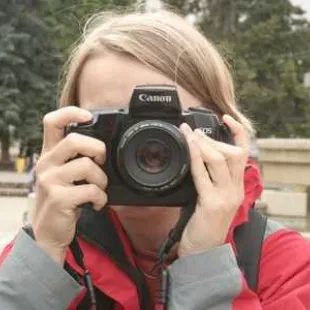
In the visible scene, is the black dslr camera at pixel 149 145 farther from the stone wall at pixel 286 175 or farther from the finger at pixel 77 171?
the stone wall at pixel 286 175

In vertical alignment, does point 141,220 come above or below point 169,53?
below

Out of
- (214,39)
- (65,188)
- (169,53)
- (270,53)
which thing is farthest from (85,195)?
(270,53)

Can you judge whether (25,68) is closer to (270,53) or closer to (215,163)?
A: (270,53)

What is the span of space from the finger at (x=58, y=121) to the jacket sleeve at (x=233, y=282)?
1.13 ft

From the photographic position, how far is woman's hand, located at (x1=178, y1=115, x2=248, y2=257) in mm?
1548

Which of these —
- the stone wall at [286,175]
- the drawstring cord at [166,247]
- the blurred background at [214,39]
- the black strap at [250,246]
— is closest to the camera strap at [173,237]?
the drawstring cord at [166,247]

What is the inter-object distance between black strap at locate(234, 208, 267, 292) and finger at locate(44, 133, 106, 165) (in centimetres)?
31

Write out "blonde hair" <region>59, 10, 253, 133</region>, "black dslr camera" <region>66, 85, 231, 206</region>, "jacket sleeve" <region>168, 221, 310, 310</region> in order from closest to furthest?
1. "jacket sleeve" <region>168, 221, 310, 310</region>
2. "black dslr camera" <region>66, 85, 231, 206</region>
3. "blonde hair" <region>59, 10, 253, 133</region>

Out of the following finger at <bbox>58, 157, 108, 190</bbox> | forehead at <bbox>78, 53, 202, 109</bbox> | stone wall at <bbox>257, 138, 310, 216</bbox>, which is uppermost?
forehead at <bbox>78, 53, 202, 109</bbox>

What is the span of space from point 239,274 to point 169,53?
0.49 metres

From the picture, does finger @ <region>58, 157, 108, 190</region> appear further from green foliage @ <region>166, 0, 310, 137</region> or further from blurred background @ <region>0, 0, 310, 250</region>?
green foliage @ <region>166, 0, 310, 137</region>

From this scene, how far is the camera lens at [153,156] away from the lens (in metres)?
1.60

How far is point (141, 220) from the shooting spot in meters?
1.67

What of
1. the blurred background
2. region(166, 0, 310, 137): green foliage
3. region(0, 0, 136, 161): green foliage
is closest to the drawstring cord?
the blurred background
